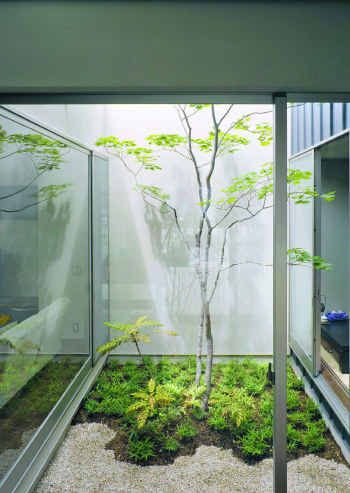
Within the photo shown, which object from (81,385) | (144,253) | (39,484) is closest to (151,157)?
(144,253)

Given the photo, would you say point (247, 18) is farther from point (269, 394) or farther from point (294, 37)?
point (269, 394)

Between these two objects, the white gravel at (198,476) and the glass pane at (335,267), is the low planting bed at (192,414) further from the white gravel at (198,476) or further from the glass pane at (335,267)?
the glass pane at (335,267)

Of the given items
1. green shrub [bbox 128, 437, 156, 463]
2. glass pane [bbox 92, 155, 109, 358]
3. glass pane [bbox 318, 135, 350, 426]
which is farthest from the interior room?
glass pane [bbox 92, 155, 109, 358]

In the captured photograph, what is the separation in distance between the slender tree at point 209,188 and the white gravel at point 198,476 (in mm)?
298

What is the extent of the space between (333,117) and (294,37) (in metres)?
0.43

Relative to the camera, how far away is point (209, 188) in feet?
6.49

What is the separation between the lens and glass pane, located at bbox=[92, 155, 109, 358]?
2.06 metres

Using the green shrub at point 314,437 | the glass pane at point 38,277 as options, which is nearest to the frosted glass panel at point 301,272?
the green shrub at point 314,437

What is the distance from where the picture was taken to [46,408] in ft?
7.06

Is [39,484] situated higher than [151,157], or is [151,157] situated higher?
[151,157]

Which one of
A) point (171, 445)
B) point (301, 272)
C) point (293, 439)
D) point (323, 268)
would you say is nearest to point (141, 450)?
point (171, 445)

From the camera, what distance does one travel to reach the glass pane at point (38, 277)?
6.25 feet

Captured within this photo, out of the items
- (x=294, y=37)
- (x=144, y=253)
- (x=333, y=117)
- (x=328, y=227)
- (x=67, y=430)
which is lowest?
(x=67, y=430)

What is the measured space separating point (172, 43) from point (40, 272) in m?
1.33
